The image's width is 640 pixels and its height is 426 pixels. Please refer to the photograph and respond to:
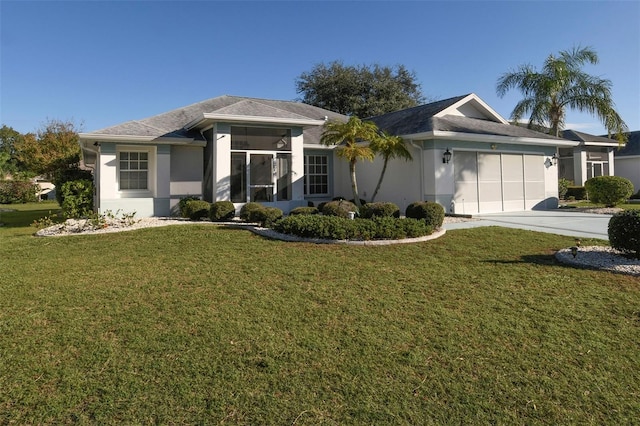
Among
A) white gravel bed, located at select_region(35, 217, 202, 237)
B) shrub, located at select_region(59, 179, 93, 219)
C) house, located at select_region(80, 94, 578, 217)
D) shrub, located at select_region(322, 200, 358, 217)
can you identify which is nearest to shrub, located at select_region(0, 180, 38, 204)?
house, located at select_region(80, 94, 578, 217)

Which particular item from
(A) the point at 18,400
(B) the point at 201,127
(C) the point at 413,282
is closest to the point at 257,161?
(B) the point at 201,127

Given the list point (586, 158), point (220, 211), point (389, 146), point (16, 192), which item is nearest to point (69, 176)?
point (220, 211)

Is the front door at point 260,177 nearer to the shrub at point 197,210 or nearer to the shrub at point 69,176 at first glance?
the shrub at point 197,210

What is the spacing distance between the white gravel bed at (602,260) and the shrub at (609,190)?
11.3m

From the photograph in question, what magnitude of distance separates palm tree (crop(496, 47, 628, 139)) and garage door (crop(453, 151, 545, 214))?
4845 mm

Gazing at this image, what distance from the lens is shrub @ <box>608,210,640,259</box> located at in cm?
683

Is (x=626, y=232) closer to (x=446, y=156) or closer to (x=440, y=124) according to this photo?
(x=446, y=156)

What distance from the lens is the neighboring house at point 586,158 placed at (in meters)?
26.7

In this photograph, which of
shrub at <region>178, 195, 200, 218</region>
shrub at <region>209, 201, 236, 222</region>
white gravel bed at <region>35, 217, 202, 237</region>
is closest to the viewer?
white gravel bed at <region>35, 217, 202, 237</region>

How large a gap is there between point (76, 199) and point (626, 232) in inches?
620

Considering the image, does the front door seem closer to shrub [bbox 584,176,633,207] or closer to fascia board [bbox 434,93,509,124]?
fascia board [bbox 434,93,509,124]

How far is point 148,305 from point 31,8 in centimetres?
1308

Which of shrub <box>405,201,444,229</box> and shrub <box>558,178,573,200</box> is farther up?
shrub <box>558,178,573,200</box>

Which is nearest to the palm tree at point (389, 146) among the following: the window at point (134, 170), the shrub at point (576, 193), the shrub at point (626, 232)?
the shrub at point (626, 232)
